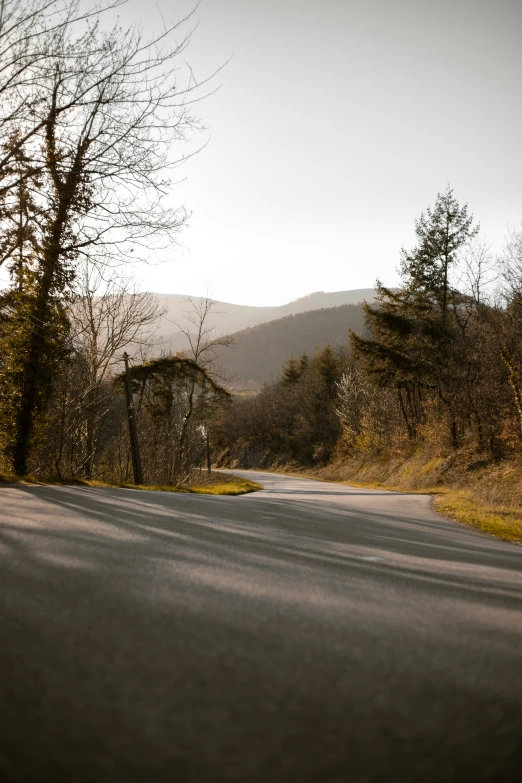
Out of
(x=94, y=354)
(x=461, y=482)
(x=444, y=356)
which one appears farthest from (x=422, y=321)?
(x=94, y=354)

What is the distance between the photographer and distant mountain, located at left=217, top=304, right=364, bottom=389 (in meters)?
152

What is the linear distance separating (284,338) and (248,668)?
158492 mm

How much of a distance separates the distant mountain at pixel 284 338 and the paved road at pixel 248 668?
464 ft

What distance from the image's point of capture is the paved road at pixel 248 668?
1.72 metres

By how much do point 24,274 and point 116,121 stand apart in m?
7.27

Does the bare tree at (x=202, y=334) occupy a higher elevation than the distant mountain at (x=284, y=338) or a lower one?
lower

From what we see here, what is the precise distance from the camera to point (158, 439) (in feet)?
105

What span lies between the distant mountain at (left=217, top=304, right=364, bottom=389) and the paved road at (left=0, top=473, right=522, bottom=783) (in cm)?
14128

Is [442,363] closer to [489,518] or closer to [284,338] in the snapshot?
[489,518]

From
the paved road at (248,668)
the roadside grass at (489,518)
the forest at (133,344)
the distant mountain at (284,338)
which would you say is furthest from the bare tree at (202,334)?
the distant mountain at (284,338)

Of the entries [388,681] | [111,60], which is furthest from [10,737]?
[111,60]

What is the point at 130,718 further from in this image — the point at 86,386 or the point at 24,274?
the point at 86,386

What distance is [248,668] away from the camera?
2.29m

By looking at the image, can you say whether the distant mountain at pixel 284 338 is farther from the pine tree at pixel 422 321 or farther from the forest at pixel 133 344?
the pine tree at pixel 422 321
